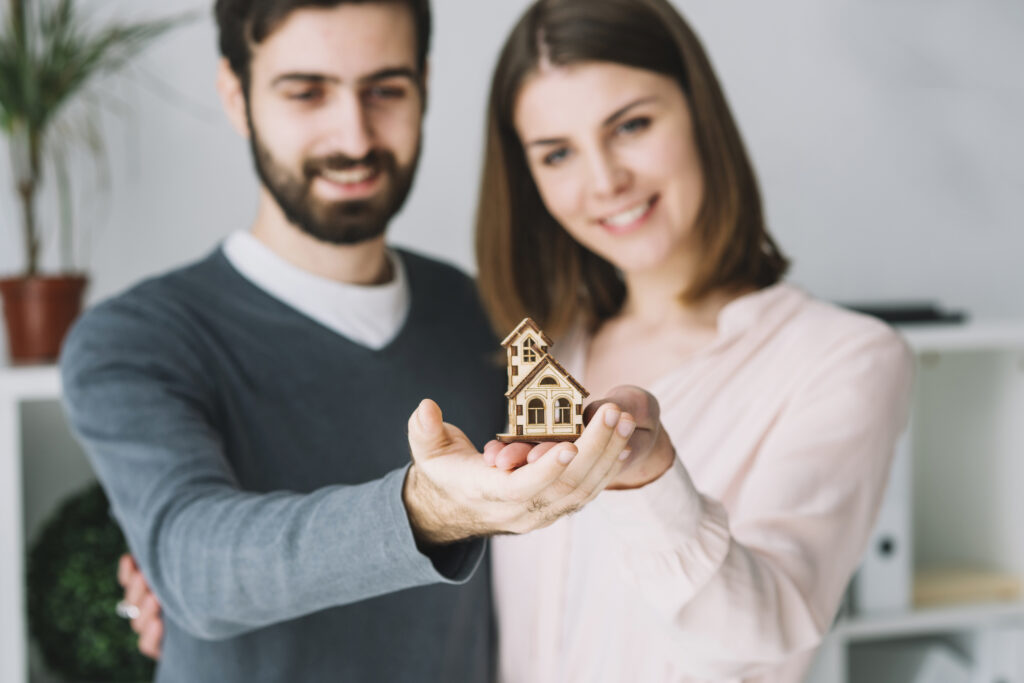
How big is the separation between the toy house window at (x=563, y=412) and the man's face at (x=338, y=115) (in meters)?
0.46

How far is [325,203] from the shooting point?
3.02ft

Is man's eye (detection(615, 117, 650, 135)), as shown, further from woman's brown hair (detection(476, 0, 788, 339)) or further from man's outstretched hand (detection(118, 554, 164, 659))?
man's outstretched hand (detection(118, 554, 164, 659))

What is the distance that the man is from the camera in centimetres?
66

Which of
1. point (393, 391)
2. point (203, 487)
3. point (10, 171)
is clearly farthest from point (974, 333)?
point (10, 171)

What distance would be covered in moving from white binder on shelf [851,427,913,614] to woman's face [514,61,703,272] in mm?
706

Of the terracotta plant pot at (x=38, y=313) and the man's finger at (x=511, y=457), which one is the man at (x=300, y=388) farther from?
the terracotta plant pot at (x=38, y=313)

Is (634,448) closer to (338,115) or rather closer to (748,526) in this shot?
(748,526)

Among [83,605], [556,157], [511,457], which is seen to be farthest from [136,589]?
[511,457]

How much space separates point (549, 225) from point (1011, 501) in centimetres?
100

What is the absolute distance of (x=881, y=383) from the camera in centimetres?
83

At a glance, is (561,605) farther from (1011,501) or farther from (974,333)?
(1011,501)

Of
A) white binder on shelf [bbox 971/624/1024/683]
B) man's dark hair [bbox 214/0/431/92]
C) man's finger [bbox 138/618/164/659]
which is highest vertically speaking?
man's dark hair [bbox 214/0/431/92]

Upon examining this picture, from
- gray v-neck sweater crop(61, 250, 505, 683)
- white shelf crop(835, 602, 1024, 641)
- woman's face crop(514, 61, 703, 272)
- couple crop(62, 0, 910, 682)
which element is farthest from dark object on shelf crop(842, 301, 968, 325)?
gray v-neck sweater crop(61, 250, 505, 683)

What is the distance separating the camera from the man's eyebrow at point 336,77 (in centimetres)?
87
